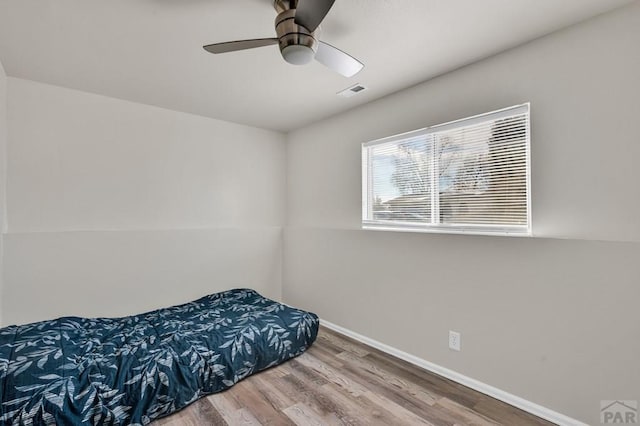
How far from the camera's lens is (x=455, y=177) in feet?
8.07

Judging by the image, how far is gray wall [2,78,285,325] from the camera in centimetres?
258

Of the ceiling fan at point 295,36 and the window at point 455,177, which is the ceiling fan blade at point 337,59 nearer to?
the ceiling fan at point 295,36

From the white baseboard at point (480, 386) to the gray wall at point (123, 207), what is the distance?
1789 mm

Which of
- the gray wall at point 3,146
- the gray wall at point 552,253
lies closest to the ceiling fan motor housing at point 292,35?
the gray wall at point 552,253

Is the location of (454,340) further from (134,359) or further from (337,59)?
(134,359)

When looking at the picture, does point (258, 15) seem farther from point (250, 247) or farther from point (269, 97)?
point (250, 247)

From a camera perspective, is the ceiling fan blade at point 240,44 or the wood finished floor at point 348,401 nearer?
the ceiling fan blade at point 240,44

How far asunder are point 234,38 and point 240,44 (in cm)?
46

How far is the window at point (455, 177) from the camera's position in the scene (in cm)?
212

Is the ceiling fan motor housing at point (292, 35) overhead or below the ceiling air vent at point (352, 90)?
below

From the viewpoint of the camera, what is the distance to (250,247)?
389cm

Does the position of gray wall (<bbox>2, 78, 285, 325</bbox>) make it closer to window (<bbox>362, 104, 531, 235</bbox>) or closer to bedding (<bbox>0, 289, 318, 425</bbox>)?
bedding (<bbox>0, 289, 318, 425</bbox>)

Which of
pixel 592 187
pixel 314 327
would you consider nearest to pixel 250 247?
pixel 314 327

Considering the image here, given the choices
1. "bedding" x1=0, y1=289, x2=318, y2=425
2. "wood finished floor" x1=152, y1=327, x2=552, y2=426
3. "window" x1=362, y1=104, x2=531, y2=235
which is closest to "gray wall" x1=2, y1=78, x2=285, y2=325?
"bedding" x1=0, y1=289, x2=318, y2=425
